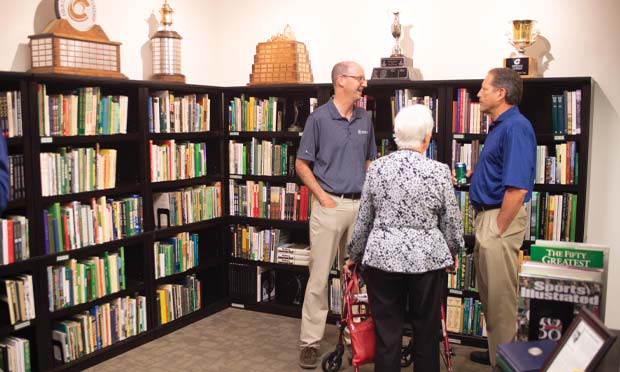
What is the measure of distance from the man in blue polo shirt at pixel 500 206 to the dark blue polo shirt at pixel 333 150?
797mm

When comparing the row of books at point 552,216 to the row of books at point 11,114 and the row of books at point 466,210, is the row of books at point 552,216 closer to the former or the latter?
the row of books at point 466,210

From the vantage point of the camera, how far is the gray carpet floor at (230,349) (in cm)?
362

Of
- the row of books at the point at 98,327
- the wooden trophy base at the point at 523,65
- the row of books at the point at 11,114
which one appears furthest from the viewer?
the wooden trophy base at the point at 523,65

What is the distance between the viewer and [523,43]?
12.4 feet

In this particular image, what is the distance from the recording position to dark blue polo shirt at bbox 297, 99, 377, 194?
3691 millimetres

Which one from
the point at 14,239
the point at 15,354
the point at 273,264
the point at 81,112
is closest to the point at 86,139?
the point at 81,112

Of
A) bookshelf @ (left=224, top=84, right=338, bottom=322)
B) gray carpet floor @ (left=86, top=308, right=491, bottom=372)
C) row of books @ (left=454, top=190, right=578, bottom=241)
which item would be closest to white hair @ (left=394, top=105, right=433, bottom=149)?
row of books @ (left=454, top=190, right=578, bottom=241)

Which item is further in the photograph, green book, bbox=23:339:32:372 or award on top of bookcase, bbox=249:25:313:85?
award on top of bookcase, bbox=249:25:313:85

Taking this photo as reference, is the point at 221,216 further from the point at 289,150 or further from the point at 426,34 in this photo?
the point at 426,34

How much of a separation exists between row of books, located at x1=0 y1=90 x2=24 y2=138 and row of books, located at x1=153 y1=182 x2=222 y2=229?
1.27 m

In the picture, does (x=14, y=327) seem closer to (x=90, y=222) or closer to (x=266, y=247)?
(x=90, y=222)

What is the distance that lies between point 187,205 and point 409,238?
2.31 meters

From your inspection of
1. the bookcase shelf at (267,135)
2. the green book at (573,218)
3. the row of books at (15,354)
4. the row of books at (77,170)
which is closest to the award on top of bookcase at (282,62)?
the bookcase shelf at (267,135)

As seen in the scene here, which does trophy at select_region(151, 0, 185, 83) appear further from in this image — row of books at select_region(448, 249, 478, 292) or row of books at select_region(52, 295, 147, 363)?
row of books at select_region(448, 249, 478, 292)
